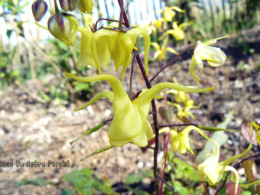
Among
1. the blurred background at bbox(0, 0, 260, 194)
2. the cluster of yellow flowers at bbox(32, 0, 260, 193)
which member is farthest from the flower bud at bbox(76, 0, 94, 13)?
the blurred background at bbox(0, 0, 260, 194)

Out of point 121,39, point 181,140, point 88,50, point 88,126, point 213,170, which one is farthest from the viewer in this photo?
point 88,126

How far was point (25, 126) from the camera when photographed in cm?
291

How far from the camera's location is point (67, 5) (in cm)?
60

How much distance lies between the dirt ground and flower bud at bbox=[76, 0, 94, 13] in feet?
2.95

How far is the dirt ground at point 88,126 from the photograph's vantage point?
1.93 meters

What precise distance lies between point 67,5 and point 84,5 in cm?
4

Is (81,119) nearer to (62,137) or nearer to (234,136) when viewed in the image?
(62,137)

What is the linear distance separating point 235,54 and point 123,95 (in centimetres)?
340

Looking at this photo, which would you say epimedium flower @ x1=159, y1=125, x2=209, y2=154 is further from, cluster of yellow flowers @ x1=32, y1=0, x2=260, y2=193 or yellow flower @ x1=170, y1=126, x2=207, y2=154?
cluster of yellow flowers @ x1=32, y1=0, x2=260, y2=193

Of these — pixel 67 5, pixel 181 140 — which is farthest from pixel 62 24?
pixel 181 140

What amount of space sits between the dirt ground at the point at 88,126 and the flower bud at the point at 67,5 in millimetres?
930

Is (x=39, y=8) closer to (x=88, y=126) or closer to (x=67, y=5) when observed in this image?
(x=67, y=5)

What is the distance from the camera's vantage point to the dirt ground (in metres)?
1.93

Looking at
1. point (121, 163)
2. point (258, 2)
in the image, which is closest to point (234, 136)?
point (121, 163)
